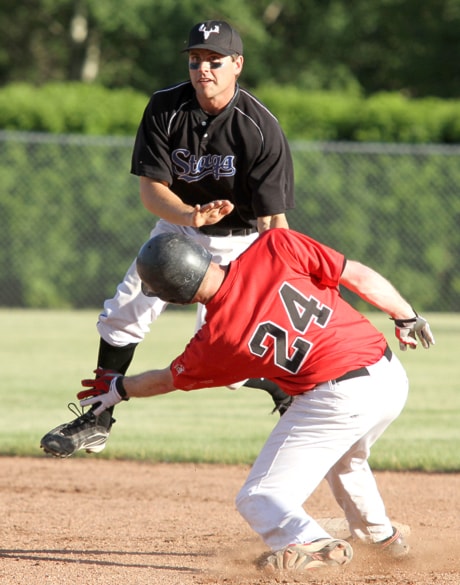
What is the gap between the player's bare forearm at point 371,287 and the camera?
13.9 ft

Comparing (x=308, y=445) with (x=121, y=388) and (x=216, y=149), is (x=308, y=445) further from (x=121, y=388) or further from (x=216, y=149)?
(x=216, y=149)

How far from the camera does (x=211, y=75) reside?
5391 mm

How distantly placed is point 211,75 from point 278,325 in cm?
186

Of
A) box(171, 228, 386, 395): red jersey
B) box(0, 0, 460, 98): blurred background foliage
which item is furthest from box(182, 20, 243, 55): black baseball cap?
box(0, 0, 460, 98): blurred background foliage

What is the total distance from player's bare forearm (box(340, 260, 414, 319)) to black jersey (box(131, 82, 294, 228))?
1.31m

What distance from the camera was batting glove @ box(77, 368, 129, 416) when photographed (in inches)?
179

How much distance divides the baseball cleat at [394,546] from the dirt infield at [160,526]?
48 mm

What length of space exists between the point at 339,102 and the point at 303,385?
43.0 feet

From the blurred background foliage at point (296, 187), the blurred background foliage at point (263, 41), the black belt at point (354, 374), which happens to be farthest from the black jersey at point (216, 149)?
the blurred background foliage at point (263, 41)

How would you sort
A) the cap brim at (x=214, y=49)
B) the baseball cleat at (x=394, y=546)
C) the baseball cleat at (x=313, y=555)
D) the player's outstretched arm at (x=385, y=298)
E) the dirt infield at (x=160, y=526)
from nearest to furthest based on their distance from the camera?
1. the baseball cleat at (x=313, y=555)
2. the player's outstretched arm at (x=385, y=298)
3. the dirt infield at (x=160, y=526)
4. the baseball cleat at (x=394, y=546)
5. the cap brim at (x=214, y=49)

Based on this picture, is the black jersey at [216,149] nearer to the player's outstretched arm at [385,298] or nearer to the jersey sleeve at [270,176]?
the jersey sleeve at [270,176]

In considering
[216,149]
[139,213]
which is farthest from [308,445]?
[139,213]

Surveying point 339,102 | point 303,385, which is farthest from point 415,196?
point 303,385

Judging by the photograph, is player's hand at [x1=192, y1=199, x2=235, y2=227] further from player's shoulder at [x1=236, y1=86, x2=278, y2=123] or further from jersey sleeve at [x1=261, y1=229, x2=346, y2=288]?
player's shoulder at [x1=236, y1=86, x2=278, y2=123]
